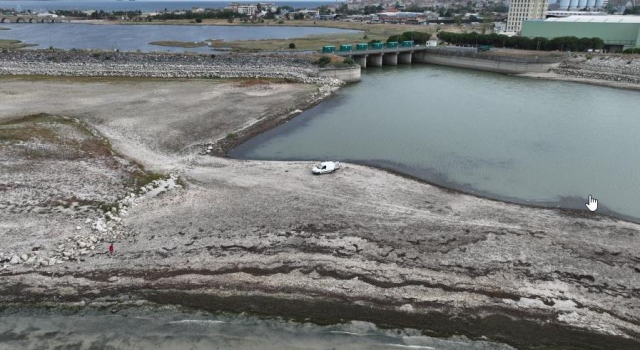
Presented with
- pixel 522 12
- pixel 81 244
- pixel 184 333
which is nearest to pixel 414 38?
pixel 522 12

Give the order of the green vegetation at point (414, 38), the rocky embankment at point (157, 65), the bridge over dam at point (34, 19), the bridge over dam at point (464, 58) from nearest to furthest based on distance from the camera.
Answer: the rocky embankment at point (157, 65), the bridge over dam at point (464, 58), the green vegetation at point (414, 38), the bridge over dam at point (34, 19)

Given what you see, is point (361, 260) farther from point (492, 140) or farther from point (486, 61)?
point (486, 61)

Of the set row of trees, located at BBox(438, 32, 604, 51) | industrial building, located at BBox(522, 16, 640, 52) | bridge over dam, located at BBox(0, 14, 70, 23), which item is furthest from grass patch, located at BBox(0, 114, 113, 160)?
bridge over dam, located at BBox(0, 14, 70, 23)

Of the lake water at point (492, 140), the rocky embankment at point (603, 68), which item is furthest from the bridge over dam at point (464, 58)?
the lake water at point (492, 140)

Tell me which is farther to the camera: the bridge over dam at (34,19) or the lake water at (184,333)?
the bridge over dam at (34,19)

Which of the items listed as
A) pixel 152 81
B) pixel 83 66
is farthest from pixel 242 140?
pixel 83 66

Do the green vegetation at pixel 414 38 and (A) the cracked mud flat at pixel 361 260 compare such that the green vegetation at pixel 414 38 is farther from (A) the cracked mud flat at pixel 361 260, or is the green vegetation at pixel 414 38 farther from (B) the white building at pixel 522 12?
(A) the cracked mud flat at pixel 361 260

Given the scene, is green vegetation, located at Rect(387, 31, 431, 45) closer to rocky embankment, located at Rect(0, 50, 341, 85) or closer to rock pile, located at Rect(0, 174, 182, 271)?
rocky embankment, located at Rect(0, 50, 341, 85)

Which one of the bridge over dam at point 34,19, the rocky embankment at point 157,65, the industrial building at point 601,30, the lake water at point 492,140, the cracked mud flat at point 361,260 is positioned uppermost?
the bridge over dam at point 34,19
